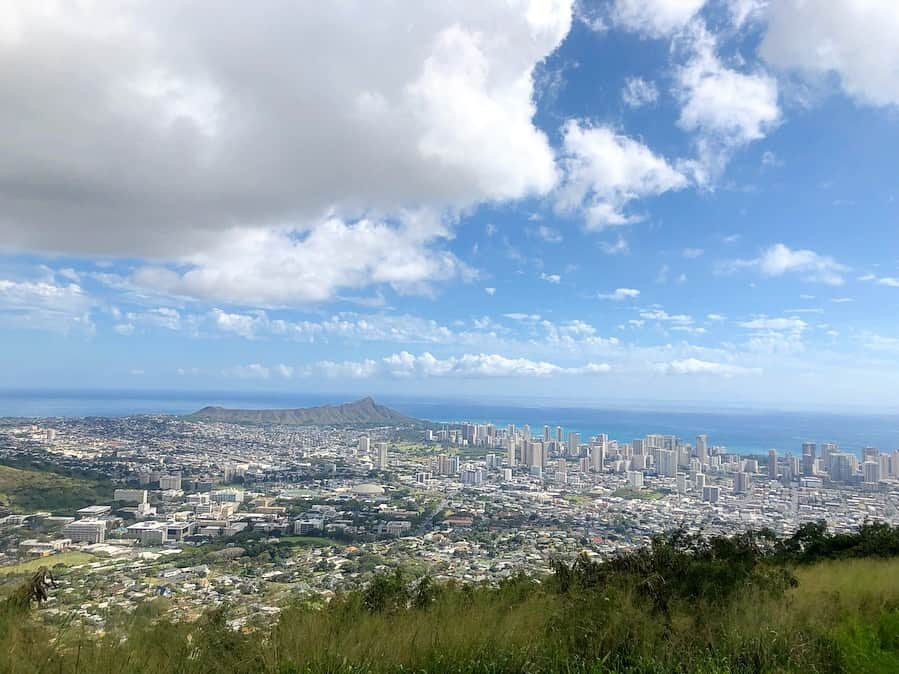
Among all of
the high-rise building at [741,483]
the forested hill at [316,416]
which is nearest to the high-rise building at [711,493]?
the high-rise building at [741,483]

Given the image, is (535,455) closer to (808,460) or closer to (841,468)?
(808,460)

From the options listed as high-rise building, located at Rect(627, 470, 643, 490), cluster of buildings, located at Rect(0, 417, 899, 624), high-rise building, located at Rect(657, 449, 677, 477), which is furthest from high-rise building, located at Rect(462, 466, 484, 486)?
high-rise building, located at Rect(657, 449, 677, 477)

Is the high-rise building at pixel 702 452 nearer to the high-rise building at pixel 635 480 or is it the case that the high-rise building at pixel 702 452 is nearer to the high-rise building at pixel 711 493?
the high-rise building at pixel 635 480

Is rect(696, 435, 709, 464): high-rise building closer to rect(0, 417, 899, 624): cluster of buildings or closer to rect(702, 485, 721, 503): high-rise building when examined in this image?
rect(0, 417, 899, 624): cluster of buildings

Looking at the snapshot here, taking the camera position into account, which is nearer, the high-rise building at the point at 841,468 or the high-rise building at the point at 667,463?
the high-rise building at the point at 841,468

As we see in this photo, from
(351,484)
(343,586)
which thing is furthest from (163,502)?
(343,586)

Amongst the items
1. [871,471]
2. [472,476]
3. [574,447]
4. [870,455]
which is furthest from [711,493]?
[574,447]

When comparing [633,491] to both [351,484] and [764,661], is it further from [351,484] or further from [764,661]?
[764,661]

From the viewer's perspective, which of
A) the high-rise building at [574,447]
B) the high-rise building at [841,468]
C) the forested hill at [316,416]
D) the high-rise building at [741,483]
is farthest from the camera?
the forested hill at [316,416]
